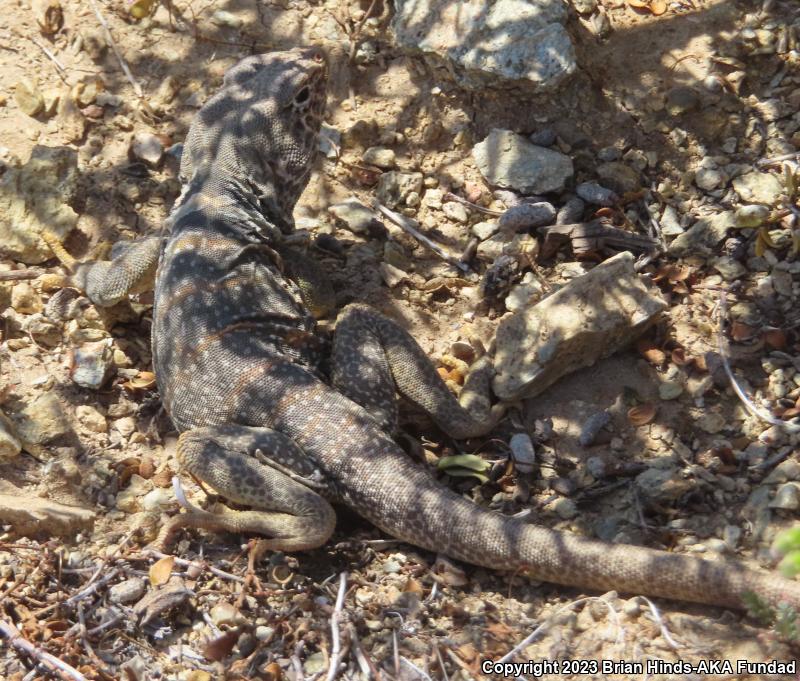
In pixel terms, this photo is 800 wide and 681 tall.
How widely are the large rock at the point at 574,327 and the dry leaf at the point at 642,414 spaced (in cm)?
41

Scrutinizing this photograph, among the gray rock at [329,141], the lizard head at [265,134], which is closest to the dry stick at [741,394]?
the lizard head at [265,134]

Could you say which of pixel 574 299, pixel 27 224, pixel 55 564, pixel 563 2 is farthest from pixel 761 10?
pixel 55 564

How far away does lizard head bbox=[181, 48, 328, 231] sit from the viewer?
6.33 meters

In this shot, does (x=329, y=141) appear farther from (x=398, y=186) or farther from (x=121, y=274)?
(x=121, y=274)

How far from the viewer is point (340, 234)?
7.00 m

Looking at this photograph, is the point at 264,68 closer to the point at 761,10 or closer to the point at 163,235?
the point at 163,235

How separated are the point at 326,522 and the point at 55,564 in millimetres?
1406

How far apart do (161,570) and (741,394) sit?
3.27 m

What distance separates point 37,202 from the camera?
21.9 feet

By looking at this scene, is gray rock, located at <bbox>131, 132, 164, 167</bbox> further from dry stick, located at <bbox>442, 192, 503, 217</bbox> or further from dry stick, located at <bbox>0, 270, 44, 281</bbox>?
dry stick, located at <bbox>442, 192, 503, 217</bbox>

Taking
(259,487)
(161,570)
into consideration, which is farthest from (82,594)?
(259,487)

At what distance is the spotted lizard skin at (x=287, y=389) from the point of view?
4934 mm

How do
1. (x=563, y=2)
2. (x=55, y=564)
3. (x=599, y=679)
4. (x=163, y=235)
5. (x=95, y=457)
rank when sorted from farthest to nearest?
(x=563, y=2) → (x=163, y=235) → (x=95, y=457) → (x=55, y=564) → (x=599, y=679)

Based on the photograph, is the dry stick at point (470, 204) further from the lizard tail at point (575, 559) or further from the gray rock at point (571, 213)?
the lizard tail at point (575, 559)
